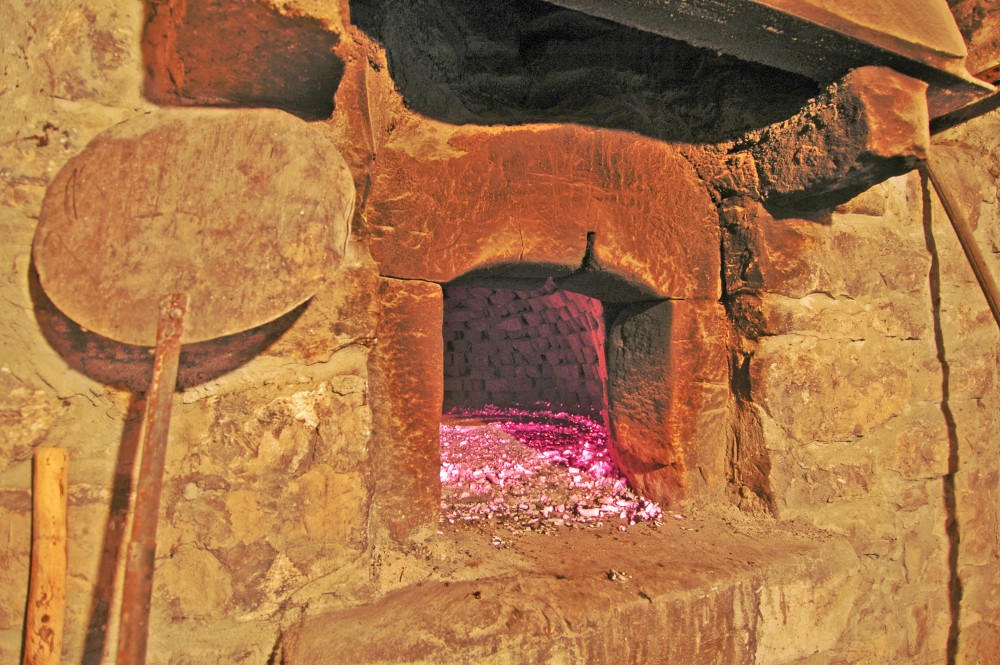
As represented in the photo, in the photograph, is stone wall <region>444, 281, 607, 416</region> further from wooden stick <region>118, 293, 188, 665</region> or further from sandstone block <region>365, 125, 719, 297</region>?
wooden stick <region>118, 293, 188, 665</region>

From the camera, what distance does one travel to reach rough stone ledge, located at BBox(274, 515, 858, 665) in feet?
3.30

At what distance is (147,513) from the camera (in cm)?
72

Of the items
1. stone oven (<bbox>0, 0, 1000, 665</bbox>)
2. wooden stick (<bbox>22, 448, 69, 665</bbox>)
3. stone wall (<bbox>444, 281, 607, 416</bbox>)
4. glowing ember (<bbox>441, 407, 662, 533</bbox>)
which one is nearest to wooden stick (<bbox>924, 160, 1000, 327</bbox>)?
stone oven (<bbox>0, 0, 1000, 665</bbox>)

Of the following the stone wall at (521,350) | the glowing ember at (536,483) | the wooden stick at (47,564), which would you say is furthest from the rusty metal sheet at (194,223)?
the stone wall at (521,350)

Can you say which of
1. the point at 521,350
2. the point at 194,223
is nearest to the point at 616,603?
the point at 194,223

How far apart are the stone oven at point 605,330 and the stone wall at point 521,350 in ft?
3.55

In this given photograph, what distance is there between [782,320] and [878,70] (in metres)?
0.66

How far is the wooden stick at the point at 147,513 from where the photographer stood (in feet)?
2.29

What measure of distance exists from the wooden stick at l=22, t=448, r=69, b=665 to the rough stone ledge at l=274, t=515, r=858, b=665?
0.35 m

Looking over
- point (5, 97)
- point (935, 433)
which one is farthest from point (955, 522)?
point (5, 97)

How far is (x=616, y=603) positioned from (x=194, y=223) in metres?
1.08

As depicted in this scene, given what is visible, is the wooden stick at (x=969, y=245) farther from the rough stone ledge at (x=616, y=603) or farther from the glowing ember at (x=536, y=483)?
the glowing ember at (x=536, y=483)

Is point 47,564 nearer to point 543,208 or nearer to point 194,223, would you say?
point 194,223

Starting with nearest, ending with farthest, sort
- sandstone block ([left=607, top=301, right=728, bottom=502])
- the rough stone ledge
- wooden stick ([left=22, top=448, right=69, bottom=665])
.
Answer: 1. wooden stick ([left=22, top=448, right=69, bottom=665])
2. the rough stone ledge
3. sandstone block ([left=607, top=301, right=728, bottom=502])
